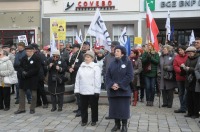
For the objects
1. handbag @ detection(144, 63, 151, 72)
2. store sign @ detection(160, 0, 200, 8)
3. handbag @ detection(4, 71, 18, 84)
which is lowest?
handbag @ detection(4, 71, 18, 84)

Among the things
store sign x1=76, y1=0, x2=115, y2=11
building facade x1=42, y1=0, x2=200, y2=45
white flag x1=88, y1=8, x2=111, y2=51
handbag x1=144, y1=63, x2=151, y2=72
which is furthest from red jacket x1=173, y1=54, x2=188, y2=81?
store sign x1=76, y1=0, x2=115, y2=11

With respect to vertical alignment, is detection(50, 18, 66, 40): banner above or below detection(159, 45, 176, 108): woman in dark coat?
above

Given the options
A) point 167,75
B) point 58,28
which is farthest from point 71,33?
point 167,75

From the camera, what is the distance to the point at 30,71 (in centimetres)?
912

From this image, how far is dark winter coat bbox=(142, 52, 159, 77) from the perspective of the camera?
1032cm

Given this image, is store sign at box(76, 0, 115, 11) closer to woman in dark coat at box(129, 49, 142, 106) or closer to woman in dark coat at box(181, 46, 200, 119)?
woman in dark coat at box(129, 49, 142, 106)

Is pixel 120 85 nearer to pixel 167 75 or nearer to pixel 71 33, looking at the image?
pixel 167 75

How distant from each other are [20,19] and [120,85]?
16.4 m

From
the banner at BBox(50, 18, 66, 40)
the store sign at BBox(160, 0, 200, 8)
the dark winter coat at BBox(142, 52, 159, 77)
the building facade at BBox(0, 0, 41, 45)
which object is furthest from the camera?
the building facade at BBox(0, 0, 41, 45)

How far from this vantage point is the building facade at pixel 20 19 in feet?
72.3

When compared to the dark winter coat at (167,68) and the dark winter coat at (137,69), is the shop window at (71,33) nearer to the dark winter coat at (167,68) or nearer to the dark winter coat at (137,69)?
the dark winter coat at (137,69)

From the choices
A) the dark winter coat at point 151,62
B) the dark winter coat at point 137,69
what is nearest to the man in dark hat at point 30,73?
the dark winter coat at point 137,69

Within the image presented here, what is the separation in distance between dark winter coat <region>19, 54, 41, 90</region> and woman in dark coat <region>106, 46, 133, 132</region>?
2.71m

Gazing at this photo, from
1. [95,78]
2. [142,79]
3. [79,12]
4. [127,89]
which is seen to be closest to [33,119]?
[95,78]
